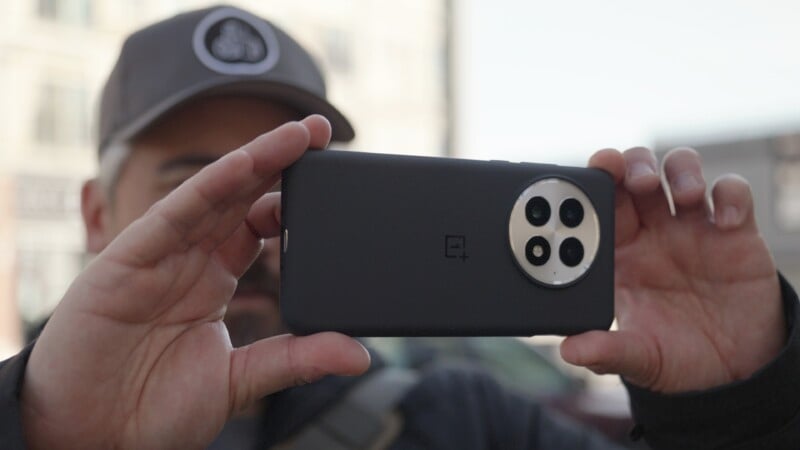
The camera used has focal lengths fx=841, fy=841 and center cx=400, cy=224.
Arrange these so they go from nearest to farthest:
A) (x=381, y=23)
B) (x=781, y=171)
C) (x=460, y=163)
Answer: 1. (x=460, y=163)
2. (x=381, y=23)
3. (x=781, y=171)

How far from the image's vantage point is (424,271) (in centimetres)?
133

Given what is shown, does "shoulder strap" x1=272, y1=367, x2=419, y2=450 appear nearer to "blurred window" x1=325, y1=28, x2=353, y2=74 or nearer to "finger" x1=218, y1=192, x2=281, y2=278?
"finger" x1=218, y1=192, x2=281, y2=278

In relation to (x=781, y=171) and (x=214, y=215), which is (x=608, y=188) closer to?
(x=214, y=215)

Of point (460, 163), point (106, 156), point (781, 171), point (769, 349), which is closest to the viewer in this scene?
point (460, 163)

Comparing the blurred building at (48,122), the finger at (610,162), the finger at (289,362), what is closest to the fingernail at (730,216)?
the finger at (610,162)

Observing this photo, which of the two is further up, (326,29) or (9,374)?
(326,29)

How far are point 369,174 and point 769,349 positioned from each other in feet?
2.80

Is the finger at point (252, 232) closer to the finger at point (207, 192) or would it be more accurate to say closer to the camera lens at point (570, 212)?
the finger at point (207, 192)

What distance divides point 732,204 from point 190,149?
117 cm

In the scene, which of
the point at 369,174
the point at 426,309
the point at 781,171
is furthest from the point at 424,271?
the point at 781,171

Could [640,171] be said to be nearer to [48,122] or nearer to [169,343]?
[169,343]

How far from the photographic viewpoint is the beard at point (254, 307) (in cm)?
203

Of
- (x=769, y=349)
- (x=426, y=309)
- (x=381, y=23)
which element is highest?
(x=381, y=23)

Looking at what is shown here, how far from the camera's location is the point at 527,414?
2100 mm
